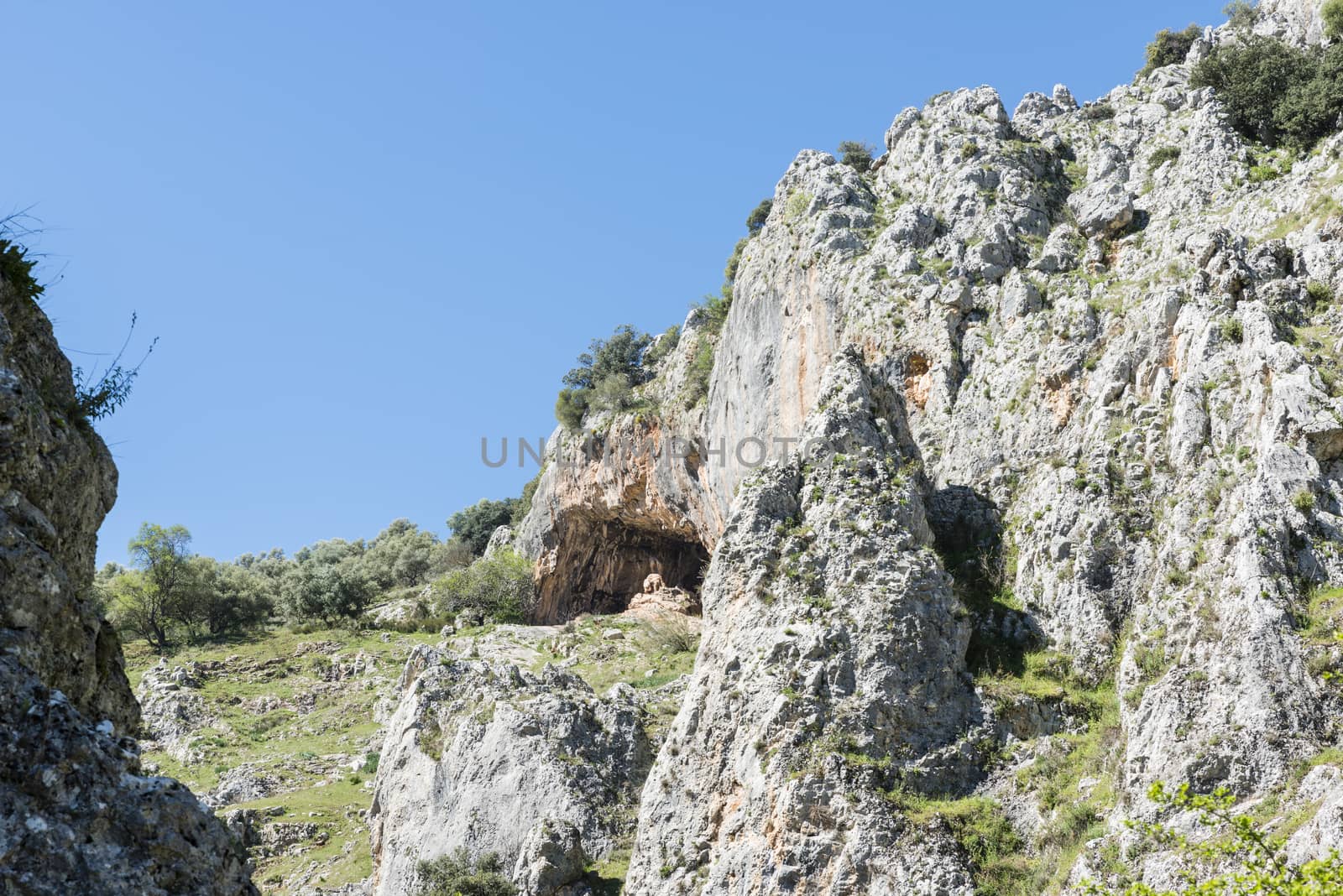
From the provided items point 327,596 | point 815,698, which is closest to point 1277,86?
point 815,698

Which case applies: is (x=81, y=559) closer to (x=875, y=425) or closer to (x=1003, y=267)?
(x=875, y=425)

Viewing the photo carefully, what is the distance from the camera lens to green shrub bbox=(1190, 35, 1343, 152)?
126 feet

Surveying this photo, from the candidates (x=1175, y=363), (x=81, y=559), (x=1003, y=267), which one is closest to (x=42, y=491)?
(x=81, y=559)

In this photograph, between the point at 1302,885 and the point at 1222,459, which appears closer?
the point at 1302,885

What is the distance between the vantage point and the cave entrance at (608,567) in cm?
6181

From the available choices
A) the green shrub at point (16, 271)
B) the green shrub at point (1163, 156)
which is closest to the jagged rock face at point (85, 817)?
the green shrub at point (16, 271)

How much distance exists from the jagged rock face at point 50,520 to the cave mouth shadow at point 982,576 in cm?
1993

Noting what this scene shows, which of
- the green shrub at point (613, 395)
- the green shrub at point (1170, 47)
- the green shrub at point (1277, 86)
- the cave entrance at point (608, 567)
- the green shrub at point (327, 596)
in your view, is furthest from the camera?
the green shrub at point (327, 596)

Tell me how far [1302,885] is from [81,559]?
14.7m

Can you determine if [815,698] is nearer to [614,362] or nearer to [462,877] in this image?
[462,877]

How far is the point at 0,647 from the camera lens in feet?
31.8

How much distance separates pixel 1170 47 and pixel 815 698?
45.1 metres

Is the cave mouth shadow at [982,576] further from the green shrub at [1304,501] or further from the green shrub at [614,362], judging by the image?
the green shrub at [614,362]

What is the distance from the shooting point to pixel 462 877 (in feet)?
87.2
